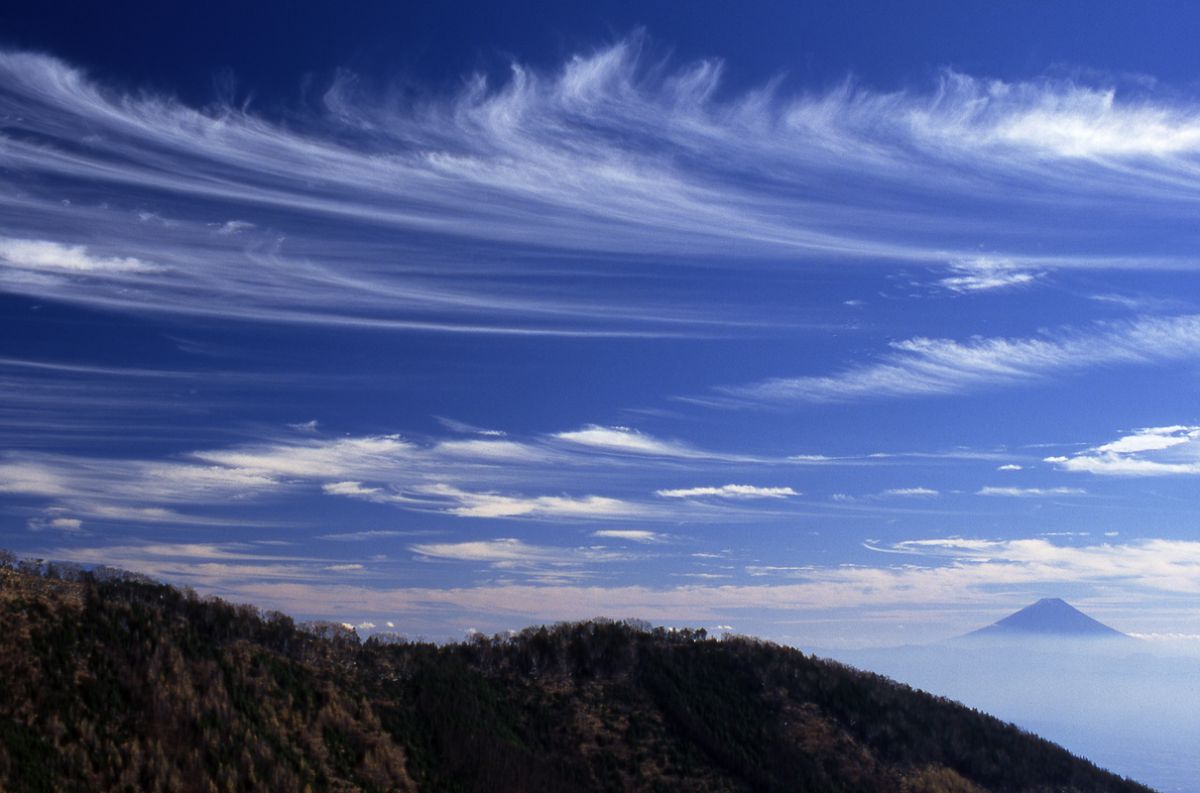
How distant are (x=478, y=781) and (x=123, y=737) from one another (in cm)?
1836

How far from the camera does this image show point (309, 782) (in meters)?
46.1

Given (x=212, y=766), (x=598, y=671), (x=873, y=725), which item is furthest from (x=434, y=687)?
(x=873, y=725)

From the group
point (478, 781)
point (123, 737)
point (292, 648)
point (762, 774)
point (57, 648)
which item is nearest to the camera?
point (123, 737)

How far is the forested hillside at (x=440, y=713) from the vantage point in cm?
4294

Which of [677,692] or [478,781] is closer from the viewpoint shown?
[478,781]

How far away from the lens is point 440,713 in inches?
2277

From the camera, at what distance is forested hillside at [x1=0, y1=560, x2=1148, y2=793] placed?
42.9 meters

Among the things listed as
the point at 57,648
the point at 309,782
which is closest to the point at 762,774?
the point at 309,782

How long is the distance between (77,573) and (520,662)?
28018 mm

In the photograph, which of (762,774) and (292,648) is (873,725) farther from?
(292,648)

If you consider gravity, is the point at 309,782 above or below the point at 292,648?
below

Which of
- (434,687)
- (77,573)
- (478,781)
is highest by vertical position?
(77,573)

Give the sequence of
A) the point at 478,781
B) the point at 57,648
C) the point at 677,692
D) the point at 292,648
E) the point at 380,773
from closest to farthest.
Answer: the point at 57,648, the point at 380,773, the point at 478,781, the point at 292,648, the point at 677,692

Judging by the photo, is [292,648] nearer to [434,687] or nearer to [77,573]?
[434,687]
